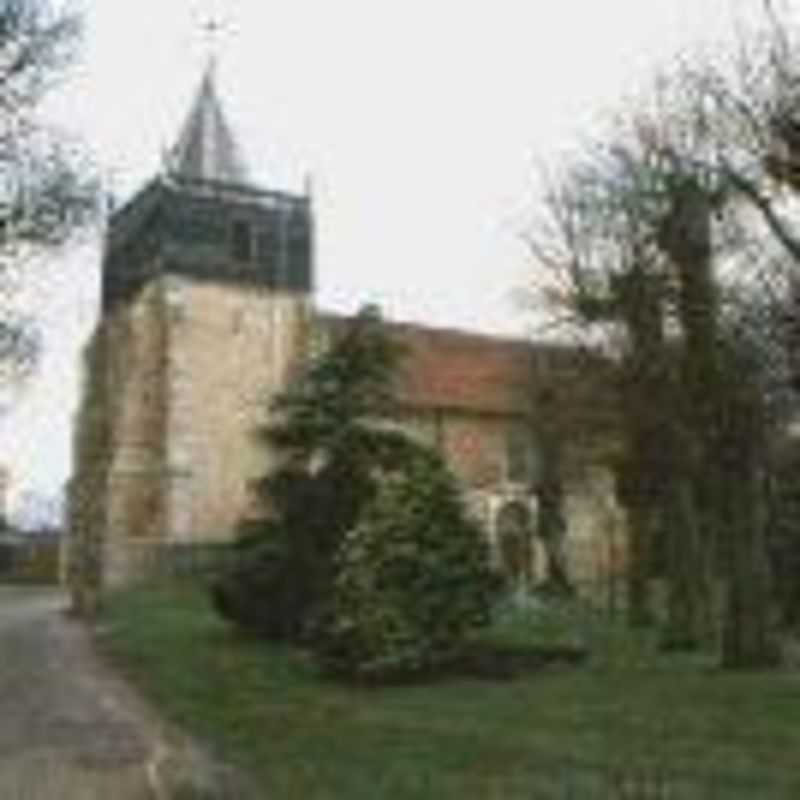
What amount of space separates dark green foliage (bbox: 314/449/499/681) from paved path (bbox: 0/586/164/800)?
3.74 m

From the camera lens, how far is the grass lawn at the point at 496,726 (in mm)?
18547

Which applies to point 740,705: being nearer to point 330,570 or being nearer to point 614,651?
point 614,651

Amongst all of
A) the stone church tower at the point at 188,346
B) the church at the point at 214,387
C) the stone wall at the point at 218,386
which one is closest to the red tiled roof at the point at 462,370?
the church at the point at 214,387

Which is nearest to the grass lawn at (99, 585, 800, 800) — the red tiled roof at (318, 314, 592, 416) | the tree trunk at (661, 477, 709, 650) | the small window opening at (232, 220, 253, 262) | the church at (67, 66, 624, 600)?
the tree trunk at (661, 477, 709, 650)

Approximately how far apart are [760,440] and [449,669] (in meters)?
6.79

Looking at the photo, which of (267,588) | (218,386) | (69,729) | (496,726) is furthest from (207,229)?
(496,726)

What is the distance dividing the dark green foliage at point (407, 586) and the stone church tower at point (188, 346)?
1383 inches

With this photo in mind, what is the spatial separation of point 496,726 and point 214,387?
48201 millimetres

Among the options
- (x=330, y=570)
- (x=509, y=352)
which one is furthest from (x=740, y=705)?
(x=509, y=352)

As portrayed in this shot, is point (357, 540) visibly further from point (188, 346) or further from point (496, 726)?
point (188, 346)

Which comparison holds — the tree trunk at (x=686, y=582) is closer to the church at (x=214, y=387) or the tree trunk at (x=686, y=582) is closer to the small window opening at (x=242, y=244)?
the church at (x=214, y=387)

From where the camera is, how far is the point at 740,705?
23969 mm

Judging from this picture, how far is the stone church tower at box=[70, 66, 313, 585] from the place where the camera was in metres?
67.9

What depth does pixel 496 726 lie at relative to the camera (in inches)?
901
